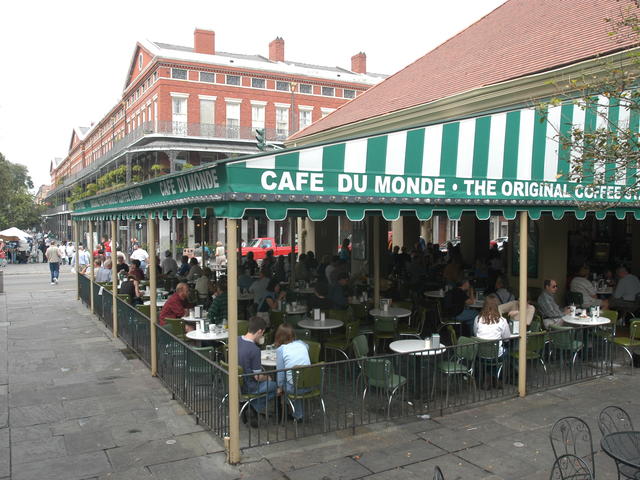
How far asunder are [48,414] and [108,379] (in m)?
1.65

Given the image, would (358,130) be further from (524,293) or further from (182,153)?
(182,153)

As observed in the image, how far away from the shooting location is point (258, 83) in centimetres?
4166

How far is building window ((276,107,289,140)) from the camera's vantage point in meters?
42.8

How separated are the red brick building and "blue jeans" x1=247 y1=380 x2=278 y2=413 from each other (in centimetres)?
3077

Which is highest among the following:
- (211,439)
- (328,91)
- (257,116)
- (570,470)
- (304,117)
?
(328,91)

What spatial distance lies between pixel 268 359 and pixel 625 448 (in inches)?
170

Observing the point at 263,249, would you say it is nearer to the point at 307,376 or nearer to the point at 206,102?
the point at 206,102

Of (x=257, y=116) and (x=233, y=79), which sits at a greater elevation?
(x=233, y=79)

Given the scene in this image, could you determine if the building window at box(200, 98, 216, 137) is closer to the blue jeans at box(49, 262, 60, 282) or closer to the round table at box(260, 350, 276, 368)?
the blue jeans at box(49, 262, 60, 282)

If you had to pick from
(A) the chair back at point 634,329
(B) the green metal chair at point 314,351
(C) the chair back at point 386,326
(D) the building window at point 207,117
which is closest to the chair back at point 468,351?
(B) the green metal chair at point 314,351

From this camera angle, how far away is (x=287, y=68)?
42.9 m

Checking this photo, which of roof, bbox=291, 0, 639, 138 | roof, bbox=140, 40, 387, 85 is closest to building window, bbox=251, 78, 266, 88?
roof, bbox=140, 40, 387, 85

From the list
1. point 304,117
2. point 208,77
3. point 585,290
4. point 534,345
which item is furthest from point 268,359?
point 304,117

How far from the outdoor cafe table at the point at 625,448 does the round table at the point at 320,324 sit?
526cm
